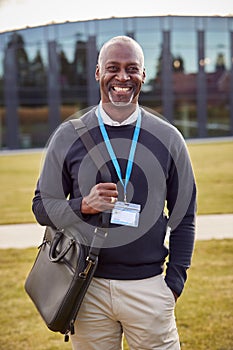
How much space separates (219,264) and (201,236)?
1.56 m

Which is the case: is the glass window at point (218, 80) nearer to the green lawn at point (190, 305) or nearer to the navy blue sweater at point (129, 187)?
the green lawn at point (190, 305)

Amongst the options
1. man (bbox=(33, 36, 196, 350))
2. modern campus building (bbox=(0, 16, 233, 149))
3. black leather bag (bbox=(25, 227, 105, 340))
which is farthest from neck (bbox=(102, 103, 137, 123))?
modern campus building (bbox=(0, 16, 233, 149))

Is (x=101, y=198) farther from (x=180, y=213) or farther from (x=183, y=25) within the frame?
(x=183, y=25)

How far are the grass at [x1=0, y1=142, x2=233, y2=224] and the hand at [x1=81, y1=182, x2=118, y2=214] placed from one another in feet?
24.5

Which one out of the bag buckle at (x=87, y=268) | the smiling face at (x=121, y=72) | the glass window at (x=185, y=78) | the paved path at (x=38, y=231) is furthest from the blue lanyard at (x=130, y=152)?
the glass window at (x=185, y=78)

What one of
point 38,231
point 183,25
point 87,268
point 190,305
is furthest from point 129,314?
point 183,25

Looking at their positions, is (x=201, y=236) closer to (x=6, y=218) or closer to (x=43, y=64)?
(x=6, y=218)

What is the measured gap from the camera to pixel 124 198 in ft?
8.47

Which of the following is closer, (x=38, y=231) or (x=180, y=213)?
(x=180, y=213)

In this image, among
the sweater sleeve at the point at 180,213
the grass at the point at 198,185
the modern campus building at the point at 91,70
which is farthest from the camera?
the modern campus building at the point at 91,70

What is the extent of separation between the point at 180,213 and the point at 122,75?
2.28 ft

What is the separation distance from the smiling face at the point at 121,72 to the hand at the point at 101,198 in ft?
1.30

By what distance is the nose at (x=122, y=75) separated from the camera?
8.48 ft

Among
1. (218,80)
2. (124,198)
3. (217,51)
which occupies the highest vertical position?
(124,198)
